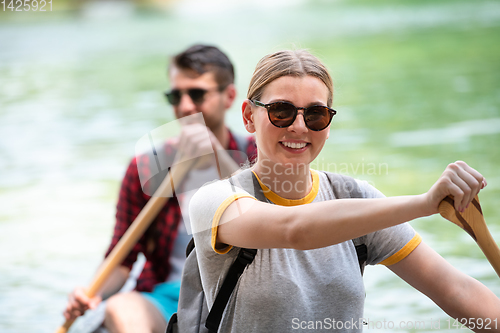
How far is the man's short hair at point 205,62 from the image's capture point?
2.81 metres

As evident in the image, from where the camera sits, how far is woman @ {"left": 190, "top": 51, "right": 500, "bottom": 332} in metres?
1.29

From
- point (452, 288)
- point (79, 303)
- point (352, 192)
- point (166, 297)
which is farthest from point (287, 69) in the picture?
point (79, 303)

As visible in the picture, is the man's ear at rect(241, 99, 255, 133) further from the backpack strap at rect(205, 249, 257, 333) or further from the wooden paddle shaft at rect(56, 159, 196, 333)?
the wooden paddle shaft at rect(56, 159, 196, 333)

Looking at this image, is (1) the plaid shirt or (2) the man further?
(1) the plaid shirt

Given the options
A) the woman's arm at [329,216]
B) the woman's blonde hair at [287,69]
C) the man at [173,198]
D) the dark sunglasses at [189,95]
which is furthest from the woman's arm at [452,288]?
the dark sunglasses at [189,95]

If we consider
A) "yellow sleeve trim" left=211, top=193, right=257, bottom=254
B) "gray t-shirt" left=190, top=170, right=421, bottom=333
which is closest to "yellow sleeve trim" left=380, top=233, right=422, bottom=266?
"gray t-shirt" left=190, top=170, right=421, bottom=333

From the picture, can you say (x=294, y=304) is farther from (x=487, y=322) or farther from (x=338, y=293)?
(x=487, y=322)

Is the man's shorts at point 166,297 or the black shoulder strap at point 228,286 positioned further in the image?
the man's shorts at point 166,297

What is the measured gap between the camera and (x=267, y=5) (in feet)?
86.7

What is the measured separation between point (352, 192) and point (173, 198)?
1164 mm

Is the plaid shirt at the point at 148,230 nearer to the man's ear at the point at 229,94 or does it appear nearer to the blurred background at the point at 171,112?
the man's ear at the point at 229,94

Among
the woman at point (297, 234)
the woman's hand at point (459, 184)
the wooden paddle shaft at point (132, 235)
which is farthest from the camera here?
the wooden paddle shaft at point (132, 235)

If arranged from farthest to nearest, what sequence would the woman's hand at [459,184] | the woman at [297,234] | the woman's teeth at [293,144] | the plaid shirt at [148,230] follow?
the plaid shirt at [148,230], the woman's teeth at [293,144], the woman at [297,234], the woman's hand at [459,184]

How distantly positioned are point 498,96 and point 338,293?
10178mm
